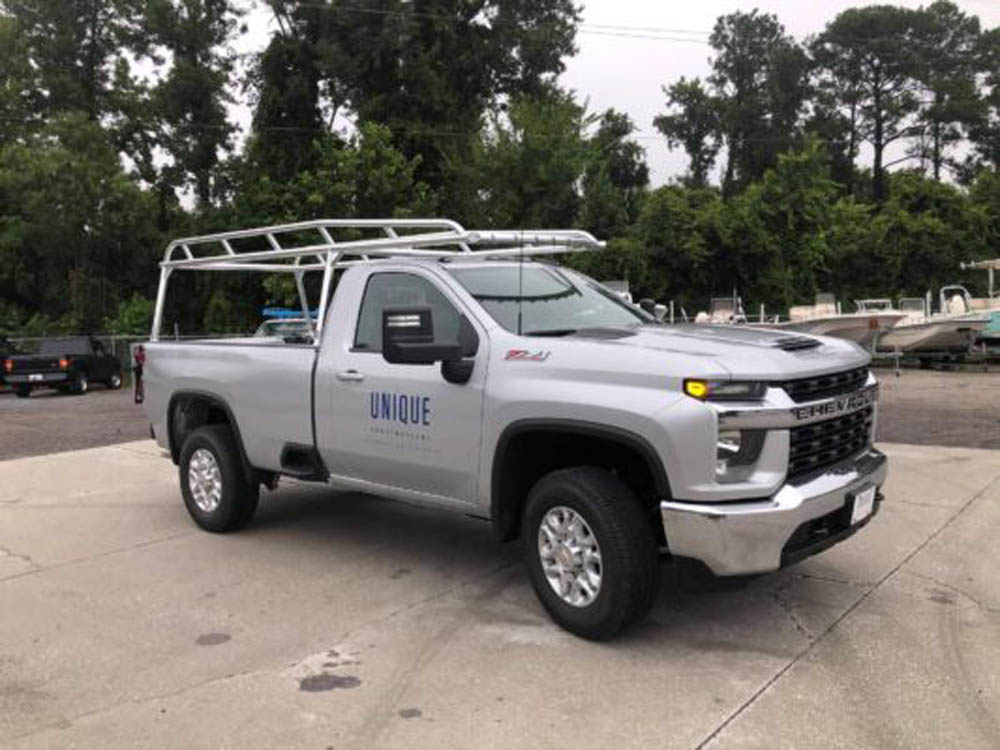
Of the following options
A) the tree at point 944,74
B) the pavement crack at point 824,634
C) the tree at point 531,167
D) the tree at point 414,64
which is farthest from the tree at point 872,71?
the pavement crack at point 824,634

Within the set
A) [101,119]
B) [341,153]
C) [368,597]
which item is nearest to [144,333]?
[341,153]

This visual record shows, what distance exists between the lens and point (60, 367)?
25.1 metres

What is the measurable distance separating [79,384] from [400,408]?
22.5m

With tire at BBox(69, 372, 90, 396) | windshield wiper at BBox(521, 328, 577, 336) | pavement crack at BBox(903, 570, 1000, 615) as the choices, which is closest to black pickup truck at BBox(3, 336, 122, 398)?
tire at BBox(69, 372, 90, 396)

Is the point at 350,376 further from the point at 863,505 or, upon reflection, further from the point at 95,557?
the point at 863,505

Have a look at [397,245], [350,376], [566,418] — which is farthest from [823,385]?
[397,245]

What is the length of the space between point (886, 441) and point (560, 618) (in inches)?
293

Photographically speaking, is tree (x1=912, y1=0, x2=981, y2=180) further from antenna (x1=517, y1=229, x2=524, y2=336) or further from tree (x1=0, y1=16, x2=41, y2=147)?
antenna (x1=517, y1=229, x2=524, y2=336)

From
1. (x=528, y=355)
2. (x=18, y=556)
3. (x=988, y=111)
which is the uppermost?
(x=988, y=111)

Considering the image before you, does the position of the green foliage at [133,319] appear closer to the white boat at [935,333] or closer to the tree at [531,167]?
the tree at [531,167]

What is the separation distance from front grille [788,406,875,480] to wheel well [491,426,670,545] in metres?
0.69

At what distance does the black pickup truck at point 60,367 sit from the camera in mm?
24953

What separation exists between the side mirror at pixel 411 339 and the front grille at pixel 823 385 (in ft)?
5.71

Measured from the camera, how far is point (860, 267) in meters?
38.9
